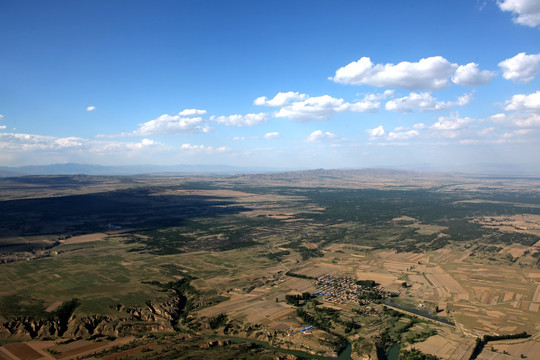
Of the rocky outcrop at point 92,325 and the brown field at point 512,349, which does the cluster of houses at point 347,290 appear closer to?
the brown field at point 512,349

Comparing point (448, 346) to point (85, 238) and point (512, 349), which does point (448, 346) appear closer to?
point (512, 349)

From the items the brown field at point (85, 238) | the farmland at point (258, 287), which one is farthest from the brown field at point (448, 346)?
the brown field at point (85, 238)

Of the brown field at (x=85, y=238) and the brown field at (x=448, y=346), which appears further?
the brown field at (x=85, y=238)

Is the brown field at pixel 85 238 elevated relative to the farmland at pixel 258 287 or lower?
elevated

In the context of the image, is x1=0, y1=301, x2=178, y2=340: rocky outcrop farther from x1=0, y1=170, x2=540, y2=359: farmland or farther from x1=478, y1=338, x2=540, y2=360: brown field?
x1=478, y1=338, x2=540, y2=360: brown field

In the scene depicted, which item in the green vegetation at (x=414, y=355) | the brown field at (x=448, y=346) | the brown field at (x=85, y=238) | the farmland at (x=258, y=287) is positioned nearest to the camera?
the green vegetation at (x=414, y=355)

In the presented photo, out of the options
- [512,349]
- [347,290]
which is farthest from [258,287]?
[512,349]

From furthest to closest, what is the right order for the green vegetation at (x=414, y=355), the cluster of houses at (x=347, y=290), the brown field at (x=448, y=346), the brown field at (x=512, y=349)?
1. the cluster of houses at (x=347, y=290)
2. the brown field at (x=448, y=346)
3. the brown field at (x=512, y=349)
4. the green vegetation at (x=414, y=355)

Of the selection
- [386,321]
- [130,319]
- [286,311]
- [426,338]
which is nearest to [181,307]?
[130,319]
